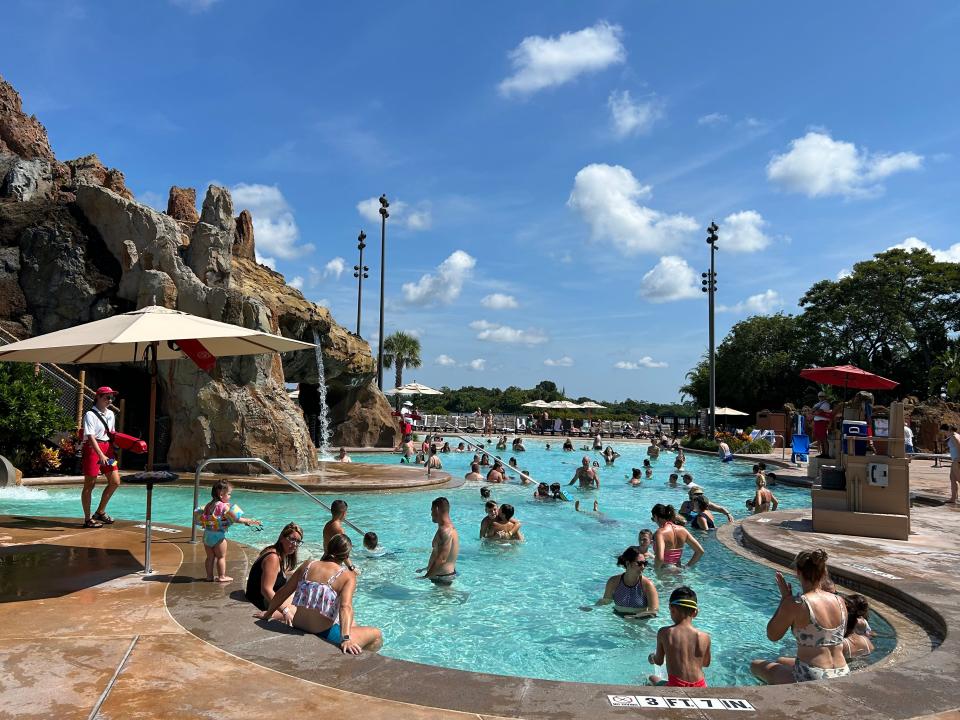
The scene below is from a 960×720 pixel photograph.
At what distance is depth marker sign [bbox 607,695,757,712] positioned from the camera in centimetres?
348

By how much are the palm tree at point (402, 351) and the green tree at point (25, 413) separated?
49.8 metres

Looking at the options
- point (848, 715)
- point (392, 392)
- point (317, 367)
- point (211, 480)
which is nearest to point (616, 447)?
point (392, 392)

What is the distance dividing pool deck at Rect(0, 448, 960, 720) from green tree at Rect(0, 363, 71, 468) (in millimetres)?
8541

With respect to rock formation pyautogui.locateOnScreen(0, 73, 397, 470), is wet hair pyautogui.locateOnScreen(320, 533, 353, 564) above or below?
below

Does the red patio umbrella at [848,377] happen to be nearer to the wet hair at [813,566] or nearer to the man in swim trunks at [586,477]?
the man in swim trunks at [586,477]

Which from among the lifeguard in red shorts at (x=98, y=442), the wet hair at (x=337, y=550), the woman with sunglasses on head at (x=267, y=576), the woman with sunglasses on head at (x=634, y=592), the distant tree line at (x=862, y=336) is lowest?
the woman with sunglasses on head at (x=634, y=592)

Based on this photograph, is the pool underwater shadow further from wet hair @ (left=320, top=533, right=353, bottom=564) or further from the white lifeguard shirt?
wet hair @ (left=320, top=533, right=353, bottom=564)

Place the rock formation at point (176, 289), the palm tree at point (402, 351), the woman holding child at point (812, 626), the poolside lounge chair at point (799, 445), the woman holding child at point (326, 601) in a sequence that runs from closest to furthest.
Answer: the woman holding child at point (812, 626) < the woman holding child at point (326, 601) < the rock formation at point (176, 289) < the poolside lounge chair at point (799, 445) < the palm tree at point (402, 351)

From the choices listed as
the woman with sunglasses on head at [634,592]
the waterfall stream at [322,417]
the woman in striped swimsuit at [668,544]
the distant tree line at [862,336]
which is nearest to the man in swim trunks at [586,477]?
the waterfall stream at [322,417]

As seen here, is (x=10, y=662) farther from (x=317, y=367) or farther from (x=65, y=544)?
(x=317, y=367)

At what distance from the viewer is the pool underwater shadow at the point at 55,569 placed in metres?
5.39

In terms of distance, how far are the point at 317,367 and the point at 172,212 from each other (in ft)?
42.5

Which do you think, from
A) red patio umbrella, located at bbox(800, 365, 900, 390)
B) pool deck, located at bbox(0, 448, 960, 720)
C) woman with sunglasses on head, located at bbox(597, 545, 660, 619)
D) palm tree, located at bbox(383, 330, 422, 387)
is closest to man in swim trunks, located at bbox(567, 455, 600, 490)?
red patio umbrella, located at bbox(800, 365, 900, 390)

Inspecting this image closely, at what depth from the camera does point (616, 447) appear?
3534 cm
